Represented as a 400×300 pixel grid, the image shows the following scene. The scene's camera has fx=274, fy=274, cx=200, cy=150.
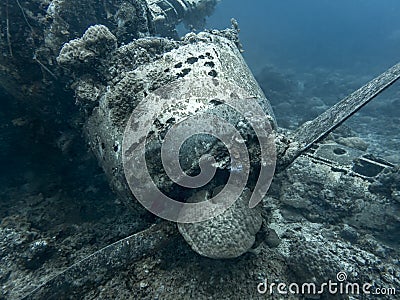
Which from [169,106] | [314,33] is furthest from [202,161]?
[314,33]

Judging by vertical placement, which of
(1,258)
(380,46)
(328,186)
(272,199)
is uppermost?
(380,46)

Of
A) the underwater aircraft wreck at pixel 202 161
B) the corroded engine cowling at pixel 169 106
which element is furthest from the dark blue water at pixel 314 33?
the corroded engine cowling at pixel 169 106

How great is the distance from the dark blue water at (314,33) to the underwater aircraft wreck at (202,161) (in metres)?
24.0

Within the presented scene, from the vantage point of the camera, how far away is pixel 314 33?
49.3 m

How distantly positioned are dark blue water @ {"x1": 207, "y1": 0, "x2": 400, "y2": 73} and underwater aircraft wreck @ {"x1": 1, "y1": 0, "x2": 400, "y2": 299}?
24.0m

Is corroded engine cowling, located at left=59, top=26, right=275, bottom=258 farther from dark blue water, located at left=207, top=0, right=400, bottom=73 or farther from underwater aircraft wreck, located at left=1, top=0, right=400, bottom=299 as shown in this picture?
dark blue water, located at left=207, top=0, right=400, bottom=73

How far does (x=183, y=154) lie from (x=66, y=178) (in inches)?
116

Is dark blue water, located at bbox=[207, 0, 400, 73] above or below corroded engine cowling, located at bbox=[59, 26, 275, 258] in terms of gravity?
above

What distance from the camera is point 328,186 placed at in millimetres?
4617

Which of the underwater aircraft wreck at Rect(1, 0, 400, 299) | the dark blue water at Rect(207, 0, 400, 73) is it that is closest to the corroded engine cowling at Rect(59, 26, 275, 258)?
the underwater aircraft wreck at Rect(1, 0, 400, 299)

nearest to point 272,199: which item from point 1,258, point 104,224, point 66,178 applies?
point 104,224

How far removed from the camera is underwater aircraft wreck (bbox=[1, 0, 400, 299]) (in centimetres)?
283

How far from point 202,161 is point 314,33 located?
181 feet

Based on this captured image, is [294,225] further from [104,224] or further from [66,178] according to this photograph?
[66,178]
